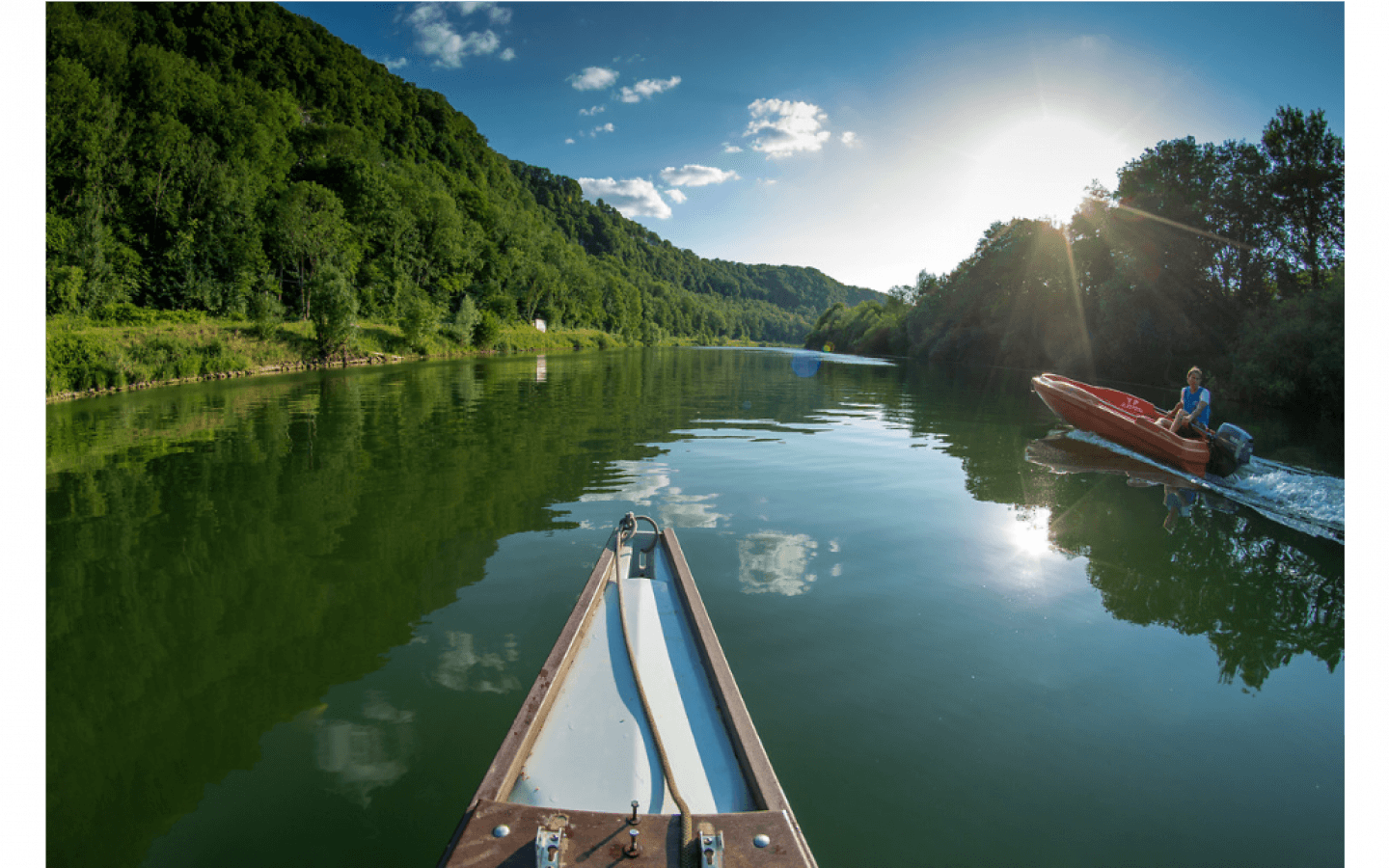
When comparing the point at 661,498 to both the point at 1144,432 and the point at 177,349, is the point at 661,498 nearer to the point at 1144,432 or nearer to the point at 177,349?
the point at 1144,432

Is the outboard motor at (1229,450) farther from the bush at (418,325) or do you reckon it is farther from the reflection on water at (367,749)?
the bush at (418,325)

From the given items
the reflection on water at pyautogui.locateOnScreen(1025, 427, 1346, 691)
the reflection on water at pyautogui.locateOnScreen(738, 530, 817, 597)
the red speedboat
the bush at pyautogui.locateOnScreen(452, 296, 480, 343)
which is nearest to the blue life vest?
the red speedboat

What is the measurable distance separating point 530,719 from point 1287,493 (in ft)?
42.0

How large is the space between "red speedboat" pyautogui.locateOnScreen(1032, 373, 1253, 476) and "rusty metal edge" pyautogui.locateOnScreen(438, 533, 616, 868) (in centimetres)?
1191

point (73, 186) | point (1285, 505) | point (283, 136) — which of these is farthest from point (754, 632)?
point (283, 136)

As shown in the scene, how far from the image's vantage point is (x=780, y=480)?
9.84 m

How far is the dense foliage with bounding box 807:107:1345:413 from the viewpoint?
21531 mm

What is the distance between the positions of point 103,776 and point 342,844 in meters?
1.62

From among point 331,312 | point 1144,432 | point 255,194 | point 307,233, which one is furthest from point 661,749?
point 255,194

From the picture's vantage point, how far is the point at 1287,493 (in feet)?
32.2

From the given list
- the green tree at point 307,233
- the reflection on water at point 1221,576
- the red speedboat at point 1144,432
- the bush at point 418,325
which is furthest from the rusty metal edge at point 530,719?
the green tree at point 307,233

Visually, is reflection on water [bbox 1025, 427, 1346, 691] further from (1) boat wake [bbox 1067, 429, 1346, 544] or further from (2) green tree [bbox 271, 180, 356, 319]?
(2) green tree [bbox 271, 180, 356, 319]

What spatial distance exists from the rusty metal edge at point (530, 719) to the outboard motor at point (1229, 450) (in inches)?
465

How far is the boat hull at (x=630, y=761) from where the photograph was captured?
2.00 meters
